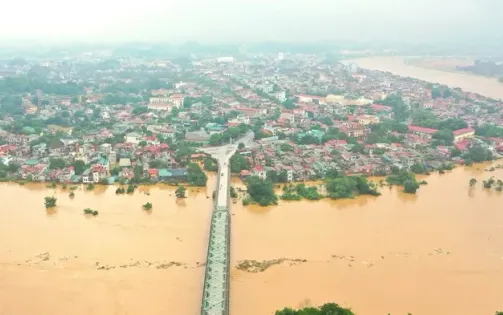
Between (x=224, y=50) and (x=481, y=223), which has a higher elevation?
(x=224, y=50)

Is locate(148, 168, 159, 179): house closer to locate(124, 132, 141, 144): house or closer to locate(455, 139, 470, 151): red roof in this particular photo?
locate(124, 132, 141, 144): house

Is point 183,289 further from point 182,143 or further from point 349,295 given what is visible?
point 182,143

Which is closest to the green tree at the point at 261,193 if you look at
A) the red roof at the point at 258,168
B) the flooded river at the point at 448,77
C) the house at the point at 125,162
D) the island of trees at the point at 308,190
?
the island of trees at the point at 308,190

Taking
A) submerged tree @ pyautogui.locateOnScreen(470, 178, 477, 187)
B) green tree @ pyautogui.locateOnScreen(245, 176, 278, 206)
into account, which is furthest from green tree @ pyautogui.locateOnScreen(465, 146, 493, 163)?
green tree @ pyautogui.locateOnScreen(245, 176, 278, 206)

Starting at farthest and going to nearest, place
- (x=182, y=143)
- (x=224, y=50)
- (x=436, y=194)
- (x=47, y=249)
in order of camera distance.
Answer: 1. (x=224, y=50)
2. (x=182, y=143)
3. (x=436, y=194)
4. (x=47, y=249)

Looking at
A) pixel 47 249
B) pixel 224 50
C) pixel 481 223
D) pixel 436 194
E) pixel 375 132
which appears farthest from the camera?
pixel 224 50

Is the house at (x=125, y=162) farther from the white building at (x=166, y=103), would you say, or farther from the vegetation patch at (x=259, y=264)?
the white building at (x=166, y=103)

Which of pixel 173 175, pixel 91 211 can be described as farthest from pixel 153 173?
pixel 91 211

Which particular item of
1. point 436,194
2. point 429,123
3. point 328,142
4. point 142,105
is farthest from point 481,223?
point 142,105
